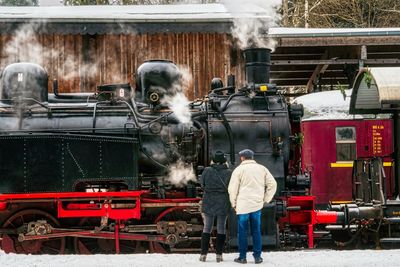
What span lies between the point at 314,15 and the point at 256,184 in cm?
2522

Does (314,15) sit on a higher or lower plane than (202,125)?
higher

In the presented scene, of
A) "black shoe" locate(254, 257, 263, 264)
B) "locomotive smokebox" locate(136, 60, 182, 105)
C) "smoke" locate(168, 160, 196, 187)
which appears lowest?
"black shoe" locate(254, 257, 263, 264)

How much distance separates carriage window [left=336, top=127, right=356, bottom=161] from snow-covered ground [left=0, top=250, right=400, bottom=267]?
5.46 metres

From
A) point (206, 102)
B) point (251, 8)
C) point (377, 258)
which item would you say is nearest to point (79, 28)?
point (251, 8)

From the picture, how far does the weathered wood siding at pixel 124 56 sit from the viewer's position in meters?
18.4

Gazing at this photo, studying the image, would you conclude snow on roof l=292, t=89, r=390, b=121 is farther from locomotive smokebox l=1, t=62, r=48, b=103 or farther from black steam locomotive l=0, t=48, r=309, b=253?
locomotive smokebox l=1, t=62, r=48, b=103

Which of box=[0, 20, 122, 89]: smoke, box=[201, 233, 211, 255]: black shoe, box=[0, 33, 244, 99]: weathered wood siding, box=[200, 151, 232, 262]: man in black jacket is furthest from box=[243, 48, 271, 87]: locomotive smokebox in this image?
box=[0, 20, 122, 89]: smoke

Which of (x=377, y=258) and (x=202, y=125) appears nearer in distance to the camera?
(x=377, y=258)

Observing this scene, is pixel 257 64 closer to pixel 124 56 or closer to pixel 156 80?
pixel 156 80

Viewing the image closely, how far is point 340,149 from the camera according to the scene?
603 inches

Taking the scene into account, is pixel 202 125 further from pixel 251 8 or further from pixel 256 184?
pixel 251 8

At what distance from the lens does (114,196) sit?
11.2 metres

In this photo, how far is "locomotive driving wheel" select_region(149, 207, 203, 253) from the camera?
11.4 m

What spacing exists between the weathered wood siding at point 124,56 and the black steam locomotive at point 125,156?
21.4ft
